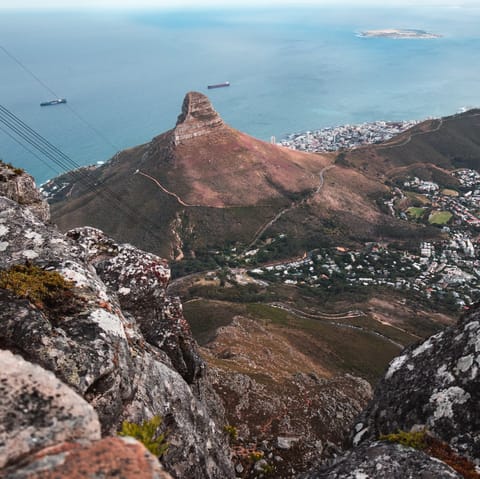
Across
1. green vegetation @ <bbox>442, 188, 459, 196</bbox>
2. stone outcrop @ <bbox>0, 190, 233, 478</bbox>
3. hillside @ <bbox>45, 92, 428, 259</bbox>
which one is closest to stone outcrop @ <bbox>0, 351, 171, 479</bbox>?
stone outcrop @ <bbox>0, 190, 233, 478</bbox>

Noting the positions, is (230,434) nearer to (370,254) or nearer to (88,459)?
(88,459)

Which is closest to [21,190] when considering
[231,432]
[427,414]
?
[231,432]

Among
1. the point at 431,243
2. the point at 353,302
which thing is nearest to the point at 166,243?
the point at 353,302

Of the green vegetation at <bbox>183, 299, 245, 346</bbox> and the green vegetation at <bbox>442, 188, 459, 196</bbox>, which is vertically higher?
the green vegetation at <bbox>183, 299, 245, 346</bbox>

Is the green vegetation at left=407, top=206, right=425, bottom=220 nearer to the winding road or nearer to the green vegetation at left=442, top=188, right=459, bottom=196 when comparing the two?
the green vegetation at left=442, top=188, right=459, bottom=196

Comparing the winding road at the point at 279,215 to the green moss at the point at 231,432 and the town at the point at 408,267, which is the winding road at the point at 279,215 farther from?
the green moss at the point at 231,432

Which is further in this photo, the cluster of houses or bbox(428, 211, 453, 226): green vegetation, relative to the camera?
bbox(428, 211, 453, 226): green vegetation
